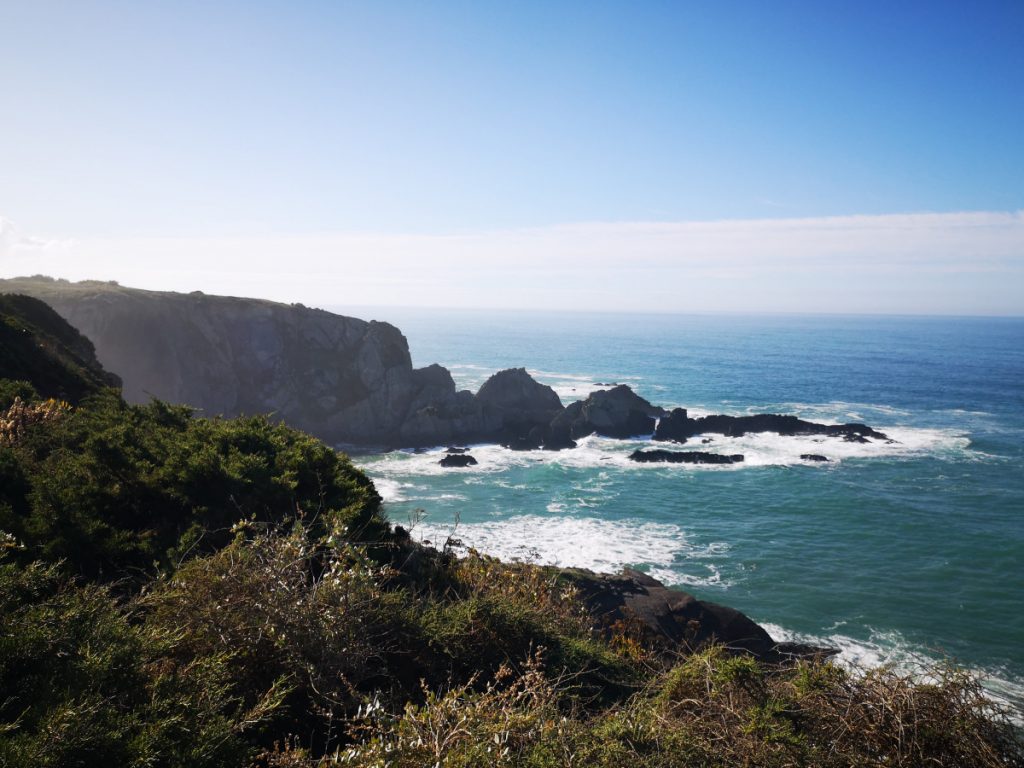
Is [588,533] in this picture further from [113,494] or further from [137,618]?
[137,618]

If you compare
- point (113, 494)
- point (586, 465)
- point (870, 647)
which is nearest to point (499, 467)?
point (586, 465)

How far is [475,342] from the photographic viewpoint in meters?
150

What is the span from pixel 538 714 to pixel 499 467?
126 ft

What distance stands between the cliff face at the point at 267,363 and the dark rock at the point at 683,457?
1446cm

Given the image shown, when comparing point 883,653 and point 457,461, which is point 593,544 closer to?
point 883,653

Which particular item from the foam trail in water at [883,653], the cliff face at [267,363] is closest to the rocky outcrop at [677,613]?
the foam trail in water at [883,653]

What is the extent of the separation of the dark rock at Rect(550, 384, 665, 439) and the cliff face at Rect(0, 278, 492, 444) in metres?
7.19

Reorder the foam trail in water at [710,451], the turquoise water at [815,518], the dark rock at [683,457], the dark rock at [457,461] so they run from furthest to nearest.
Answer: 1. the dark rock at [683,457]
2. the dark rock at [457,461]
3. the foam trail in water at [710,451]
4. the turquoise water at [815,518]

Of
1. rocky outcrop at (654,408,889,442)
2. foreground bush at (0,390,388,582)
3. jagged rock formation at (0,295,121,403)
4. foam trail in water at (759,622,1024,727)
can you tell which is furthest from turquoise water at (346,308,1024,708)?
jagged rock formation at (0,295,121,403)

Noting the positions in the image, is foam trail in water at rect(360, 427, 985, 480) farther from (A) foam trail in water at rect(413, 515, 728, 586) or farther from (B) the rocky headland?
(A) foam trail in water at rect(413, 515, 728, 586)

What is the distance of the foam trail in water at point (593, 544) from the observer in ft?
81.7

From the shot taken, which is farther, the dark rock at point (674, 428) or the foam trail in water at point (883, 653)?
the dark rock at point (674, 428)

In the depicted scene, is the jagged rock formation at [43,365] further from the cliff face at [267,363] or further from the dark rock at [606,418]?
the dark rock at [606,418]

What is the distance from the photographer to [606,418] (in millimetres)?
52625
